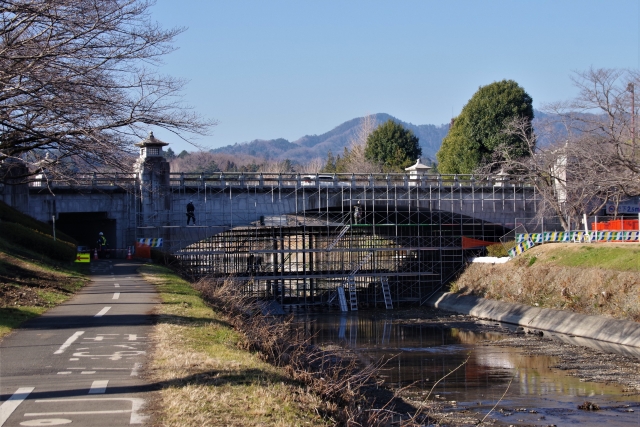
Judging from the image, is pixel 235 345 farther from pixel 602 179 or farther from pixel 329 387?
pixel 602 179

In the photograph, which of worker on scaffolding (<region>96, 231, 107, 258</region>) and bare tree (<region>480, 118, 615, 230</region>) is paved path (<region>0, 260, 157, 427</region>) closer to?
worker on scaffolding (<region>96, 231, 107, 258</region>)

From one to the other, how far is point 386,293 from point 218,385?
38.3 metres

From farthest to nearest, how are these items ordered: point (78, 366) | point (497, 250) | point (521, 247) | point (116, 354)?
point (497, 250) < point (521, 247) < point (116, 354) < point (78, 366)

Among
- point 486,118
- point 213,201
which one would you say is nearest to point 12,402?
point 213,201

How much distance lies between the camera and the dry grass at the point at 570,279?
3269cm

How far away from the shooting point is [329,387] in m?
13.4

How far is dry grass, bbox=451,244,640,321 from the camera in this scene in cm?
3269

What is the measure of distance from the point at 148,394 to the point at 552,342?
2363cm

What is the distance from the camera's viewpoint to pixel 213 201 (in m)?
46.3

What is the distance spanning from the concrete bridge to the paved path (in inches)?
846

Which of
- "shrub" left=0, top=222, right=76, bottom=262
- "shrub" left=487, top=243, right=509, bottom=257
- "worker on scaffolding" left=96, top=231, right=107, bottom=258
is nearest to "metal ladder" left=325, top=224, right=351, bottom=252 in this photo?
"shrub" left=487, top=243, right=509, bottom=257

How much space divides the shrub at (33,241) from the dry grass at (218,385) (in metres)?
17.5

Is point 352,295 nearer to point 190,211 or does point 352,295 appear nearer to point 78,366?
point 190,211

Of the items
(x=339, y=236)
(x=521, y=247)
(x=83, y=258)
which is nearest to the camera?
(x=83, y=258)
